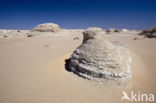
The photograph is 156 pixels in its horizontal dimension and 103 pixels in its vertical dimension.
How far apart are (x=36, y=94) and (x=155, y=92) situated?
4.82 meters

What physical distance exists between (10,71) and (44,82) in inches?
93.5

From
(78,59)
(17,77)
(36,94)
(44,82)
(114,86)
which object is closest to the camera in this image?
(36,94)

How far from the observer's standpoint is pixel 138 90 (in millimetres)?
3793

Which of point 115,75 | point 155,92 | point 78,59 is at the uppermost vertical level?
point 78,59

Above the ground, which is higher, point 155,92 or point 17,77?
point 17,77

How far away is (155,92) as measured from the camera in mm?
3814

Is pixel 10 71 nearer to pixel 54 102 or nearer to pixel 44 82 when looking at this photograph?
pixel 44 82

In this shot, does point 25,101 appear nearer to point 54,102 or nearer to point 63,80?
point 54,102

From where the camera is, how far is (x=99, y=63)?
4027 mm

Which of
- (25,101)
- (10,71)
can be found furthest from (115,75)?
(10,71)

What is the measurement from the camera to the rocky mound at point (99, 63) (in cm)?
384

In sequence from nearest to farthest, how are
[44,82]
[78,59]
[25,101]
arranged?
[25,101], [44,82], [78,59]

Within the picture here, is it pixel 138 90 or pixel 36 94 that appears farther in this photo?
pixel 138 90

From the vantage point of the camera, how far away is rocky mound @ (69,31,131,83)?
12.6 feet
